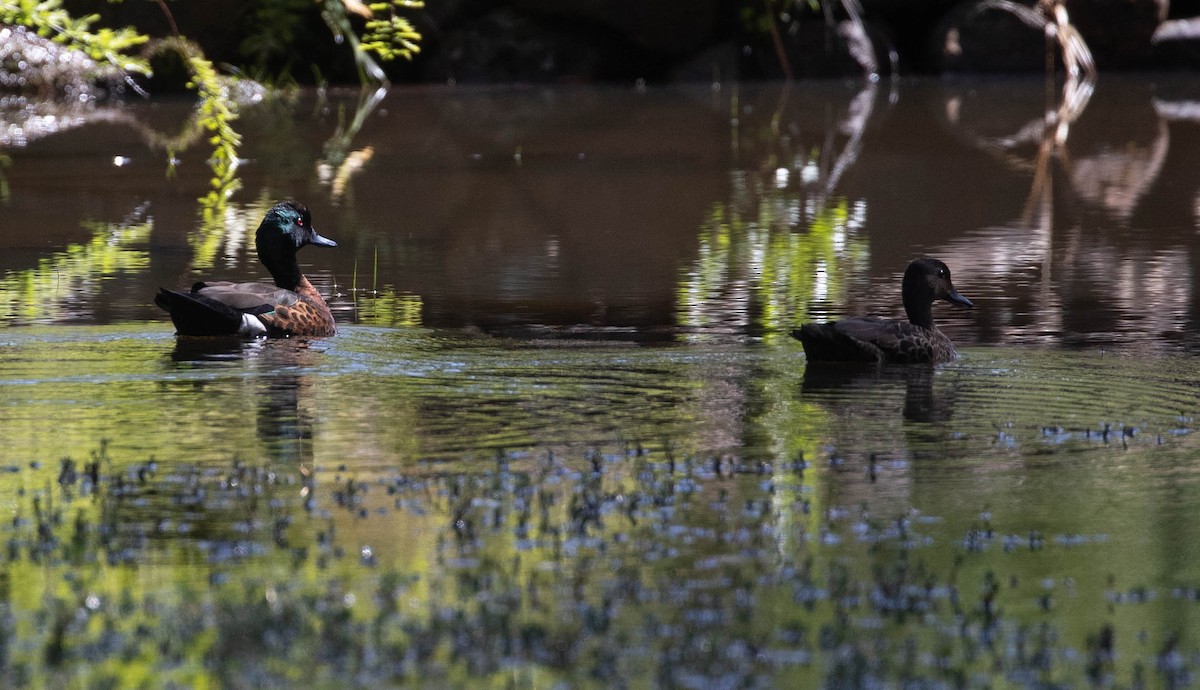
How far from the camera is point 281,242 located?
1093 cm

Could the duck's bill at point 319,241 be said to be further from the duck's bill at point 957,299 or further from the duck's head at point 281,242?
the duck's bill at point 957,299

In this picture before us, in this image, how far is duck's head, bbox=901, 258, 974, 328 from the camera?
992 centimetres

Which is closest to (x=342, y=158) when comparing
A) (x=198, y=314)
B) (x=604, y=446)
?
(x=198, y=314)

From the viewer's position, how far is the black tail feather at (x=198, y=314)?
9797 millimetres

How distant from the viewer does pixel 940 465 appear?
7203 millimetres

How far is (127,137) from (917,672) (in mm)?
17432

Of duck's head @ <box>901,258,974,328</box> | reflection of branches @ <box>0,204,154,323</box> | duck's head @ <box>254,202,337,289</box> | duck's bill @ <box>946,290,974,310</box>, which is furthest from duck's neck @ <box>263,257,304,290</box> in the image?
duck's bill @ <box>946,290,974,310</box>

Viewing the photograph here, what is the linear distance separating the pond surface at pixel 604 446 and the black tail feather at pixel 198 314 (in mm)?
143

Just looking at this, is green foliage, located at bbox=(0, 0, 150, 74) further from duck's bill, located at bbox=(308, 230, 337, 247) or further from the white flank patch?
duck's bill, located at bbox=(308, 230, 337, 247)

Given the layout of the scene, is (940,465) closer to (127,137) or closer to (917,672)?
(917,672)

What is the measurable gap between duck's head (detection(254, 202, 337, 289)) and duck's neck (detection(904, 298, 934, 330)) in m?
3.10

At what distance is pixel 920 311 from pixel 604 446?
2.99 m

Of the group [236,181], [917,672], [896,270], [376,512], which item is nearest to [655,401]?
[376,512]

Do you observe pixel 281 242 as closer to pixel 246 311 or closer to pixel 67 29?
pixel 246 311
